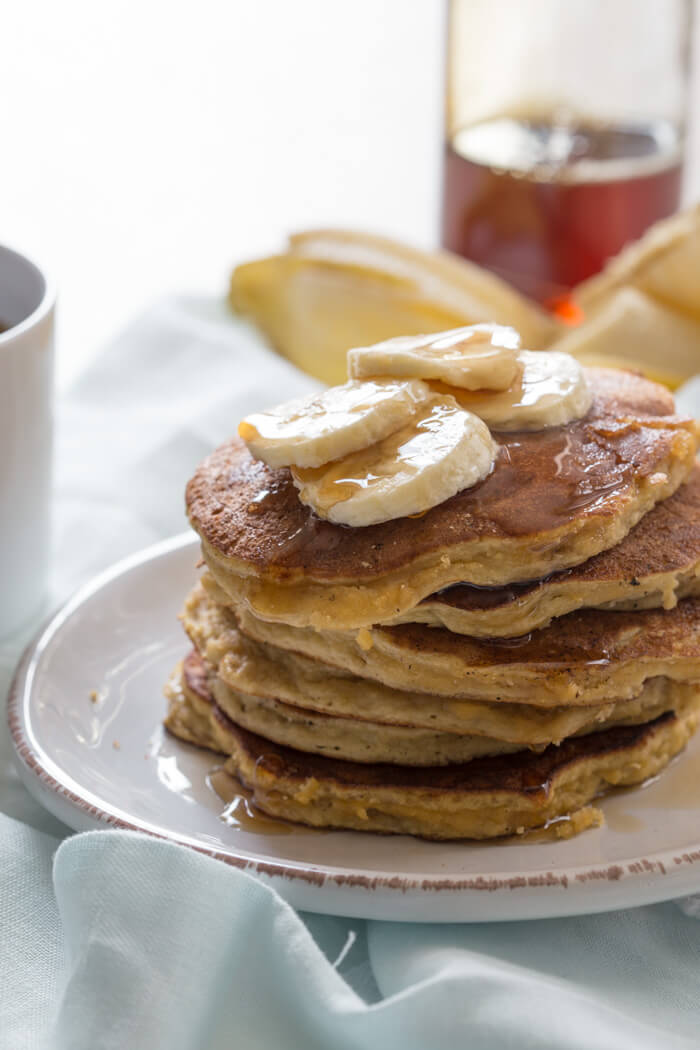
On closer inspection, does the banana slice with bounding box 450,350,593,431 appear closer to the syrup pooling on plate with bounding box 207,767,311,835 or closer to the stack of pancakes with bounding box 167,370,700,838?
the stack of pancakes with bounding box 167,370,700,838

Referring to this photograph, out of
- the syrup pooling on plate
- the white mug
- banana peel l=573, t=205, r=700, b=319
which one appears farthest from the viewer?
banana peel l=573, t=205, r=700, b=319

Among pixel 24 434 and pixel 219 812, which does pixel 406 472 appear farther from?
pixel 24 434

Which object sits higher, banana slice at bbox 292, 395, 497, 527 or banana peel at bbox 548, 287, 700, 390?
banana slice at bbox 292, 395, 497, 527

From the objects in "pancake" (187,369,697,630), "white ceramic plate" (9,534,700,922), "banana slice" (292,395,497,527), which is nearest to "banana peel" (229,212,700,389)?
"white ceramic plate" (9,534,700,922)

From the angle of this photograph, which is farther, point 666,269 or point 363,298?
point 363,298

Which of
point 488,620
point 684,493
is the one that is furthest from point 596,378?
point 488,620

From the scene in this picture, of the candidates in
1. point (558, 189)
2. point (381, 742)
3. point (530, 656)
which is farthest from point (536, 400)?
point (558, 189)
